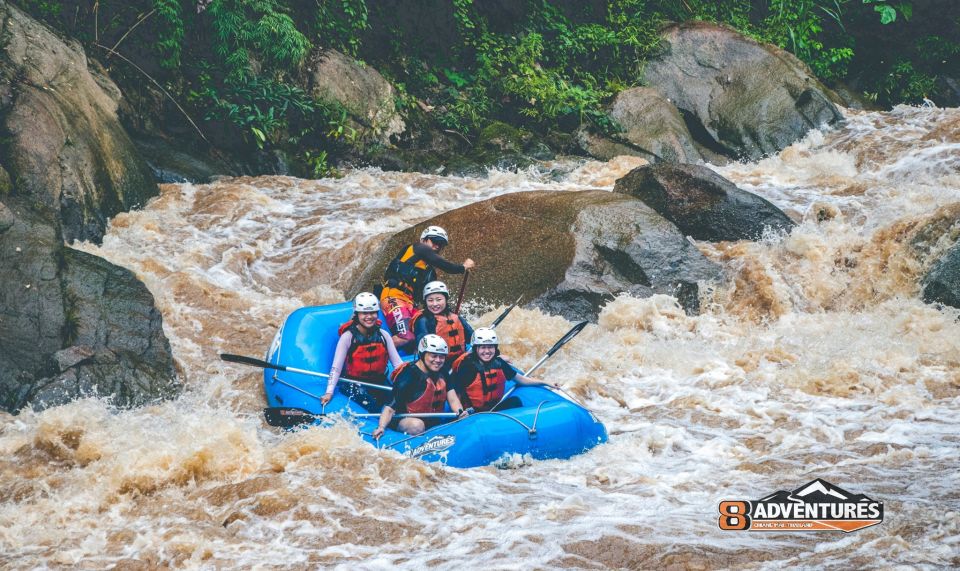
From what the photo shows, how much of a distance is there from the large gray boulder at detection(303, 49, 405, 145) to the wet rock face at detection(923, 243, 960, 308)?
25.5 feet

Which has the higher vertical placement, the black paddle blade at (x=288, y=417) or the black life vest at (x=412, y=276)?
the black life vest at (x=412, y=276)

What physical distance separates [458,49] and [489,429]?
11.1 m

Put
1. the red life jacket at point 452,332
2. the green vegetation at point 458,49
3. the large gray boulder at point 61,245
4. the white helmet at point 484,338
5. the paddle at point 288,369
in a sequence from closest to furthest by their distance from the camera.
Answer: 1. the white helmet at point 484,338
2. the paddle at point 288,369
3. the large gray boulder at point 61,245
4. the red life jacket at point 452,332
5. the green vegetation at point 458,49

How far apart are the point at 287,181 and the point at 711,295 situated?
6.11m

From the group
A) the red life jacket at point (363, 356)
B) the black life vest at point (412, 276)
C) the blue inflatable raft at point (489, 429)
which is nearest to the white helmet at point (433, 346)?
the blue inflatable raft at point (489, 429)

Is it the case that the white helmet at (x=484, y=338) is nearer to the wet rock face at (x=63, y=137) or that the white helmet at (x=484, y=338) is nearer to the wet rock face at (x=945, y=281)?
the wet rock face at (x=945, y=281)

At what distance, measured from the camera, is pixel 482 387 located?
578cm

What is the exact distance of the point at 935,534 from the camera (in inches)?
143

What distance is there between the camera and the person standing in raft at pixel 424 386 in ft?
18.4

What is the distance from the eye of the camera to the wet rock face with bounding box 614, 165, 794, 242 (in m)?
9.26

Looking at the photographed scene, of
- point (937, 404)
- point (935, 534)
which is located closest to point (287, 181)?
point (937, 404)

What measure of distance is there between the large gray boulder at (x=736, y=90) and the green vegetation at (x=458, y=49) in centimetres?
52

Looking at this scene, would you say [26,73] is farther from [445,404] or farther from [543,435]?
[543,435]

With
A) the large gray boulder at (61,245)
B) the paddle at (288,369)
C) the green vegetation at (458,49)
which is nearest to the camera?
the paddle at (288,369)
